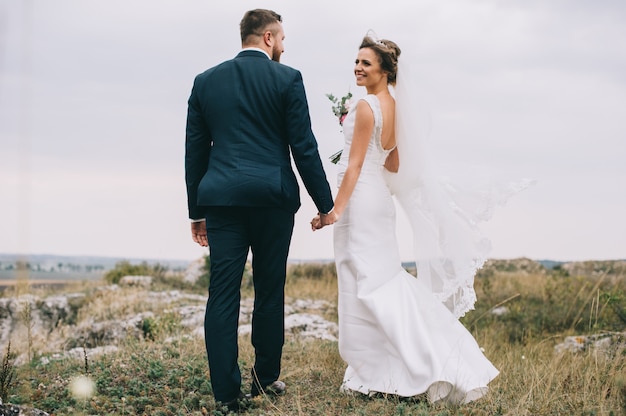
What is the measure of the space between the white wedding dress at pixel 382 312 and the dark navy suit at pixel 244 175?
17.3 inches

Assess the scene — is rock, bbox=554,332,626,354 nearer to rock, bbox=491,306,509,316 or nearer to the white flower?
rock, bbox=491,306,509,316

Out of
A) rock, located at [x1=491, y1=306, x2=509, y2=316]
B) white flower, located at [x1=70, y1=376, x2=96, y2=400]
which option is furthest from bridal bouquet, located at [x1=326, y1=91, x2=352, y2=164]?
rock, located at [x1=491, y1=306, x2=509, y2=316]

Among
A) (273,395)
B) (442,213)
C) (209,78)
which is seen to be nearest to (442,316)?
(442,213)

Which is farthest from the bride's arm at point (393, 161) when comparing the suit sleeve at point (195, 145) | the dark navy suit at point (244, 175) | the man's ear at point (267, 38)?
the suit sleeve at point (195, 145)

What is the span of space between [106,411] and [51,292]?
34.2ft

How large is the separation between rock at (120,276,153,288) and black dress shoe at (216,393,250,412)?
32.6 ft

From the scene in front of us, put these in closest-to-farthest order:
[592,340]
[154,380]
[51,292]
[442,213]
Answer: [442,213]
[154,380]
[592,340]
[51,292]

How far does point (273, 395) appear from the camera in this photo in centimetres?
479

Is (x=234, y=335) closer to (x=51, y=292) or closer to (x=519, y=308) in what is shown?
(x=519, y=308)

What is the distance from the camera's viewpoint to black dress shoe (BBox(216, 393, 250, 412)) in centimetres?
440

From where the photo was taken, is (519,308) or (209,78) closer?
(209,78)

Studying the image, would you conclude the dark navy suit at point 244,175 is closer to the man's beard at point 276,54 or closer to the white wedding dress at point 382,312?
the man's beard at point 276,54

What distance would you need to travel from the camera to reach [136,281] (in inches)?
562

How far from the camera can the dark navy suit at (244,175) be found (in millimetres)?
4215
